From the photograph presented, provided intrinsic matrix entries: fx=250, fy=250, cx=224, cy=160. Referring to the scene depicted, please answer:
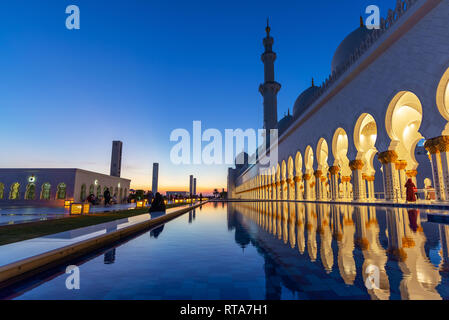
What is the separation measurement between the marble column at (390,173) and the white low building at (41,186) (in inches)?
824

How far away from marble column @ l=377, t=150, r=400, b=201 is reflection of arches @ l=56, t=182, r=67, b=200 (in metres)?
21.7

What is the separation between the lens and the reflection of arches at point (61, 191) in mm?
19906

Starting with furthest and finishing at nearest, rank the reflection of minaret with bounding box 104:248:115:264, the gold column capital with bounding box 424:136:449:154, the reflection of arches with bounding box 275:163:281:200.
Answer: the reflection of arches with bounding box 275:163:281:200
the gold column capital with bounding box 424:136:449:154
the reflection of minaret with bounding box 104:248:115:264

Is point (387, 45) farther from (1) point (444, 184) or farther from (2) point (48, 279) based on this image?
(2) point (48, 279)

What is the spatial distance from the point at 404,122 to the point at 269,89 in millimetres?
24533

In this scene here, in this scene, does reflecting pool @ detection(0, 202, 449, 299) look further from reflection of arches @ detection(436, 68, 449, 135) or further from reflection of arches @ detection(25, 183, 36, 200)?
reflection of arches @ detection(25, 183, 36, 200)

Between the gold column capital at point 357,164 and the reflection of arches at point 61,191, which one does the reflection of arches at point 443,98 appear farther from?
the reflection of arches at point 61,191

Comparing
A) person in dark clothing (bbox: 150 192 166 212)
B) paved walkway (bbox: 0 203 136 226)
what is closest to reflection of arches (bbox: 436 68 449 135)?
person in dark clothing (bbox: 150 192 166 212)

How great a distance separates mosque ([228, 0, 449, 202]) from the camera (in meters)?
8.50

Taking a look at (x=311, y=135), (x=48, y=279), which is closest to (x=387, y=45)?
(x=311, y=135)

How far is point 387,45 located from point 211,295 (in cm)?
1325

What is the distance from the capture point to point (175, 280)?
2.12m

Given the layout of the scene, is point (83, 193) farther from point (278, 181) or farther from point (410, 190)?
point (410, 190)

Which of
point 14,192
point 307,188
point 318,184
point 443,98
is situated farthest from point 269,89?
point 14,192
